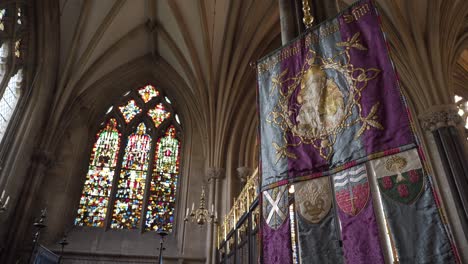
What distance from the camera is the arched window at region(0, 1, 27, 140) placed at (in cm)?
1001

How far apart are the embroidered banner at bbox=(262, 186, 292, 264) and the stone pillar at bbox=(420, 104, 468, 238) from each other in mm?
5497

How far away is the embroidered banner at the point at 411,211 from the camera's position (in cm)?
277

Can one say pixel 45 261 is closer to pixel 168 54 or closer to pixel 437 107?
pixel 168 54

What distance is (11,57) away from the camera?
33.8 ft

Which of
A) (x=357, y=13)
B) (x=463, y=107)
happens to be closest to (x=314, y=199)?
(x=357, y=13)

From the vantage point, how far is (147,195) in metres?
12.7

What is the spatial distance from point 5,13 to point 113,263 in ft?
24.8

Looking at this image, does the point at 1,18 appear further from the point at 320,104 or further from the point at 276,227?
the point at 276,227

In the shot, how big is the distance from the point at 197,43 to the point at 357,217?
35.8ft

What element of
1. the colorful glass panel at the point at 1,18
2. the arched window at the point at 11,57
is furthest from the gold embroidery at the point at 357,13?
the colorful glass panel at the point at 1,18

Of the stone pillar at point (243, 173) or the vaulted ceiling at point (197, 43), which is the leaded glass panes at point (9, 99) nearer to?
the vaulted ceiling at point (197, 43)

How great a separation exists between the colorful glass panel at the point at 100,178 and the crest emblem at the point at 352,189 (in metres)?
10.2

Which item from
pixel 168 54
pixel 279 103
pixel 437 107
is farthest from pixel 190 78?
pixel 279 103

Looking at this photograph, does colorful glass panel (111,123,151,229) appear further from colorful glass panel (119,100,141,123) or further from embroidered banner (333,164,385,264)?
embroidered banner (333,164,385,264)
